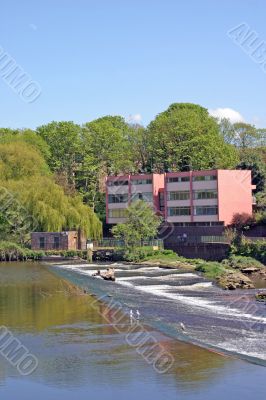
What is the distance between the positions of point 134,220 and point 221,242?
1113cm

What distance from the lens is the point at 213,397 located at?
2541 cm

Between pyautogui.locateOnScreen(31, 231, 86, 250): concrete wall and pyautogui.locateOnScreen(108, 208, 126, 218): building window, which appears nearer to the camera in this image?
pyautogui.locateOnScreen(31, 231, 86, 250): concrete wall

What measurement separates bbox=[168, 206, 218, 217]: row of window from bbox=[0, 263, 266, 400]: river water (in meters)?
30.7

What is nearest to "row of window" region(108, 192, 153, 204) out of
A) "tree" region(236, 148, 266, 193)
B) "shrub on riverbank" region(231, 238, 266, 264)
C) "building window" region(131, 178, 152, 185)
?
"building window" region(131, 178, 152, 185)

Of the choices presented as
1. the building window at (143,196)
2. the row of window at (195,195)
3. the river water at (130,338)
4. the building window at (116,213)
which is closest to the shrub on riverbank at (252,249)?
the row of window at (195,195)

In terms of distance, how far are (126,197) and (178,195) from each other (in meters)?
9.31

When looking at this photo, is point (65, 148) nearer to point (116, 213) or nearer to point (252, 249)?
point (116, 213)

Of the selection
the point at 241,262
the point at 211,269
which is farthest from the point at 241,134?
the point at 211,269

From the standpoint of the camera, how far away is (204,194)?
299 ft

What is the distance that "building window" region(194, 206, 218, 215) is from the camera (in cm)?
8962

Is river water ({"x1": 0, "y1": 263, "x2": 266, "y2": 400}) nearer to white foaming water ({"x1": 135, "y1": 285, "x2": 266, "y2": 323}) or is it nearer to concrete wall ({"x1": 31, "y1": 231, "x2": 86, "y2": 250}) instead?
white foaming water ({"x1": 135, "y1": 285, "x2": 266, "y2": 323})

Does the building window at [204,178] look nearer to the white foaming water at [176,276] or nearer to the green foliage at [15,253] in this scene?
the green foliage at [15,253]

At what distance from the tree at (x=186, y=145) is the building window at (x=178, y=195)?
34.1 ft

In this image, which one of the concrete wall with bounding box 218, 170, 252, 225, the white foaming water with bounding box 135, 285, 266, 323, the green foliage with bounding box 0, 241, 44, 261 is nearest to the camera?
the white foaming water with bounding box 135, 285, 266, 323
